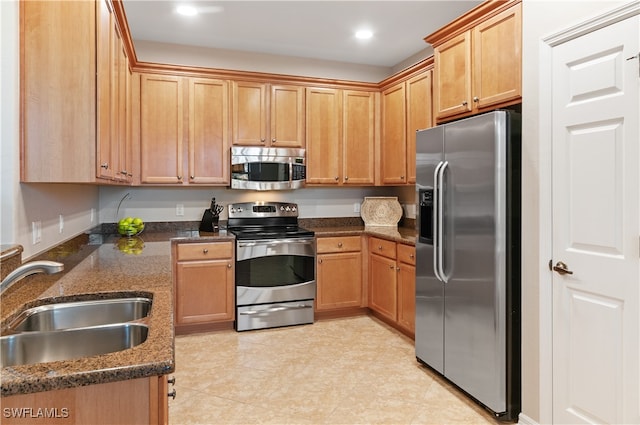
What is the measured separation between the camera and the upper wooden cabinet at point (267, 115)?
408cm

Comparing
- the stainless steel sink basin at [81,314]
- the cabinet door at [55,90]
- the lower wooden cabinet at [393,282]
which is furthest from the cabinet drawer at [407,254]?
the cabinet door at [55,90]

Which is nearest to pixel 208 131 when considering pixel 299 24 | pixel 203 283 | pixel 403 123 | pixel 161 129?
pixel 161 129

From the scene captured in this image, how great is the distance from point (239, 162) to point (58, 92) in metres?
2.24

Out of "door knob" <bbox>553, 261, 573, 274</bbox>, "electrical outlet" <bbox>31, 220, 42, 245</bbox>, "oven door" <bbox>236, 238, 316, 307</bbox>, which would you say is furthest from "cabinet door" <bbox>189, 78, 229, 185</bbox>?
"door knob" <bbox>553, 261, 573, 274</bbox>

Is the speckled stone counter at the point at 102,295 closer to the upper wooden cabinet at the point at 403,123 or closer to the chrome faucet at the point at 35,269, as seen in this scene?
the chrome faucet at the point at 35,269

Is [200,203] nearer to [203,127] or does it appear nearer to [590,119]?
[203,127]

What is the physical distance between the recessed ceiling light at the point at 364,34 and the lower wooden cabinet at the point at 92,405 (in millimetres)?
3528

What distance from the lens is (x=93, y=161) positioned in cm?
194

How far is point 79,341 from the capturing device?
1.33 metres

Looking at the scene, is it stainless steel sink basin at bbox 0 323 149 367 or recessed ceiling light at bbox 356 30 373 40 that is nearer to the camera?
stainless steel sink basin at bbox 0 323 149 367

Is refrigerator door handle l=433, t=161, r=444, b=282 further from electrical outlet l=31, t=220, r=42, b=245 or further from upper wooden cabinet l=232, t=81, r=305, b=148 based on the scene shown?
electrical outlet l=31, t=220, r=42, b=245

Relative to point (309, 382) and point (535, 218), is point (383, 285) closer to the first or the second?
point (309, 382)

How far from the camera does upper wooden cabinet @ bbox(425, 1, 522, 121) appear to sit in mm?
2385

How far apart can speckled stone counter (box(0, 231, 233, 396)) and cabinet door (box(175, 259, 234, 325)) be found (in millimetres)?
467
